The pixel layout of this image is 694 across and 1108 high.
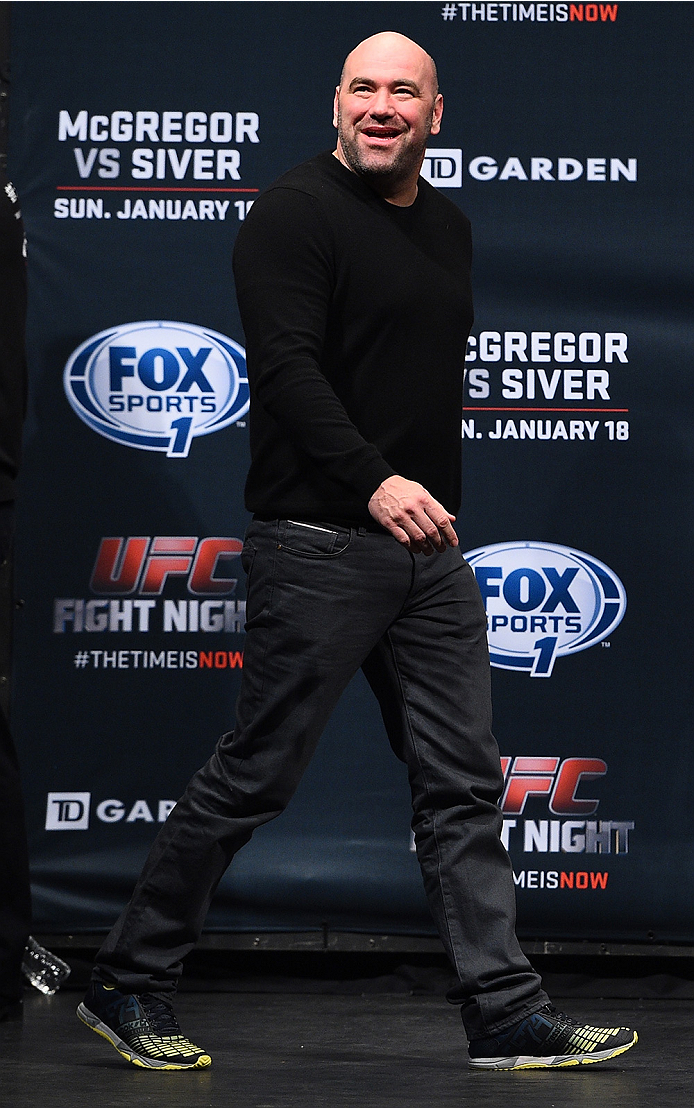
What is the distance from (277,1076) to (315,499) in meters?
1.03

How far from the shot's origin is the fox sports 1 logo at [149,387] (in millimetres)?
3689

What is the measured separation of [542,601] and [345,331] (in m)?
1.20

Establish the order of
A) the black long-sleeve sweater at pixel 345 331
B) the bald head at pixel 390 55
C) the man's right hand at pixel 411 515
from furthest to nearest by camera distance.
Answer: the bald head at pixel 390 55 → the black long-sleeve sweater at pixel 345 331 → the man's right hand at pixel 411 515

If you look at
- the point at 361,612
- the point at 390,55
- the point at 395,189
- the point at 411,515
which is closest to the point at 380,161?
the point at 395,189

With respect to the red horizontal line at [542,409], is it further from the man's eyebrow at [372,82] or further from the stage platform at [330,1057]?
the stage platform at [330,1057]

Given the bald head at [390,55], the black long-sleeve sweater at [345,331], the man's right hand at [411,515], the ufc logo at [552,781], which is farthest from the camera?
the ufc logo at [552,781]

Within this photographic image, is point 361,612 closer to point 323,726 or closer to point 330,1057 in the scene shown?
point 323,726

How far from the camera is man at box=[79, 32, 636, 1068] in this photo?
2668 millimetres

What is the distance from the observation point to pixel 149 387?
369 cm

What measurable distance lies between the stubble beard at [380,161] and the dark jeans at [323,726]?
2.13 feet

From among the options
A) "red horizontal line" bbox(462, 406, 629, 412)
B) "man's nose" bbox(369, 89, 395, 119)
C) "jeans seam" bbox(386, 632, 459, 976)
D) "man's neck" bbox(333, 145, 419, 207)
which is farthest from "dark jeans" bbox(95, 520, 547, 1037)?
"red horizontal line" bbox(462, 406, 629, 412)

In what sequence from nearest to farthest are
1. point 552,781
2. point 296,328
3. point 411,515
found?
point 411,515, point 296,328, point 552,781

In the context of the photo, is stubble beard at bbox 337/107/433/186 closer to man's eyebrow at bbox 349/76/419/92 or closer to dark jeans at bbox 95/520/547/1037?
man's eyebrow at bbox 349/76/419/92

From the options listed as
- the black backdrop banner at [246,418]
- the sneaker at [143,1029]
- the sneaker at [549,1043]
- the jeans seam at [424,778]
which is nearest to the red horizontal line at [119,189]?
the black backdrop banner at [246,418]
